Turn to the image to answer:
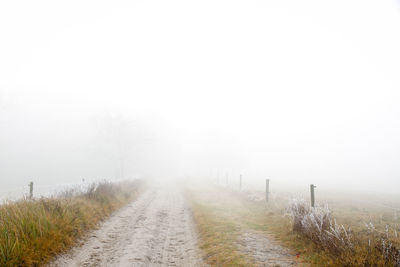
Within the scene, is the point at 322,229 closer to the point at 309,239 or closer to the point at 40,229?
the point at 309,239

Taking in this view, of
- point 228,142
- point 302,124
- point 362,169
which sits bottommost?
point 362,169

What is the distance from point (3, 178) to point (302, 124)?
15294cm

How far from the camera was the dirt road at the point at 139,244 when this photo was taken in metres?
5.89

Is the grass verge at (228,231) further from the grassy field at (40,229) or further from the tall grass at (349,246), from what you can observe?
the grassy field at (40,229)

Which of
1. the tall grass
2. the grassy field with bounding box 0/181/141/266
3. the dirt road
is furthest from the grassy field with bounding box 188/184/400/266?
the grassy field with bounding box 0/181/141/266

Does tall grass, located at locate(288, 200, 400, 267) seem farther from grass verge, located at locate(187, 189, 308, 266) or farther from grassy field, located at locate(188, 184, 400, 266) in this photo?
grass verge, located at locate(187, 189, 308, 266)

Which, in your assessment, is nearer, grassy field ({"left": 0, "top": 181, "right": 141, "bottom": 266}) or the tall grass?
the tall grass

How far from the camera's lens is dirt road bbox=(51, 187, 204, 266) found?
5.89m

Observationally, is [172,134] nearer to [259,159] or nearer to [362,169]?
[259,159]

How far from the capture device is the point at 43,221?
21.2 ft

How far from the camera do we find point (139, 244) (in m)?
7.19

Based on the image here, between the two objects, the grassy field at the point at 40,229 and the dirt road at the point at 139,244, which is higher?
the grassy field at the point at 40,229

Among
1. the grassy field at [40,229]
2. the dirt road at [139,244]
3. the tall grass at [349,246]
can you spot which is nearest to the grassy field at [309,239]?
the tall grass at [349,246]

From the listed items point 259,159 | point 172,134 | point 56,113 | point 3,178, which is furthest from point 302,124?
point 3,178
